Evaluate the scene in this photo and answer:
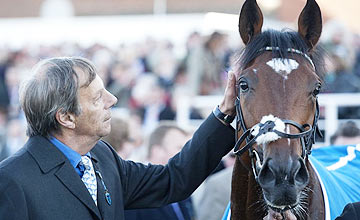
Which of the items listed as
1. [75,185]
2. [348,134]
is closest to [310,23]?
[75,185]

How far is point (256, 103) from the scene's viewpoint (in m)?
3.35

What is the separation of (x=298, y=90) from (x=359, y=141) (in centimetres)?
328

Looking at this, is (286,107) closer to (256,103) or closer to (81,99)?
(256,103)

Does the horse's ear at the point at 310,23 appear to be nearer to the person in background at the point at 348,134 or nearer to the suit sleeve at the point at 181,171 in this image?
the suit sleeve at the point at 181,171

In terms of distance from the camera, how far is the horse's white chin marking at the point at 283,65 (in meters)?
3.37

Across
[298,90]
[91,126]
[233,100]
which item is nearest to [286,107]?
[298,90]

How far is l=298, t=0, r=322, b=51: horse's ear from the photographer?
3.63 metres

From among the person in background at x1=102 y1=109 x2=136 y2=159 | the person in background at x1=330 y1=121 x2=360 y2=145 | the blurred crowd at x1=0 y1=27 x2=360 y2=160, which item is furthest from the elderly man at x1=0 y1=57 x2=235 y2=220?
the blurred crowd at x1=0 y1=27 x2=360 y2=160

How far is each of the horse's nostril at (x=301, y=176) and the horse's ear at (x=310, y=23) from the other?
88 centimetres

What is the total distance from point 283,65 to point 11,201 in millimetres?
1517

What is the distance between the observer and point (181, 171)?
12.2 feet

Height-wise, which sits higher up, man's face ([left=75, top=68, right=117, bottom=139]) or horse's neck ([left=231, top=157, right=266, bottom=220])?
man's face ([left=75, top=68, right=117, bottom=139])

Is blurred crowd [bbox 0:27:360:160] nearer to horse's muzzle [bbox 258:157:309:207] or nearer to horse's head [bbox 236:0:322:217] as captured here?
horse's head [bbox 236:0:322:217]

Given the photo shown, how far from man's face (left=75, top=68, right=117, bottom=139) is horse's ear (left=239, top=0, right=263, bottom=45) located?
0.92m
